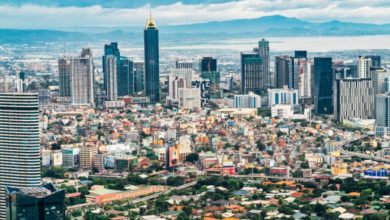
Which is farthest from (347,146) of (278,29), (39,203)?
A: (278,29)

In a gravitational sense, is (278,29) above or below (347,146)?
above

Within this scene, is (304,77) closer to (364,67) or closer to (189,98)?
(364,67)

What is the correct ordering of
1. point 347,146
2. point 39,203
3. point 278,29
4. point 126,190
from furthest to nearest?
point 278,29
point 347,146
point 126,190
point 39,203

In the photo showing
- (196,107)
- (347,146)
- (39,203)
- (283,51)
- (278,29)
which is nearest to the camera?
(39,203)

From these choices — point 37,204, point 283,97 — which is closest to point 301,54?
point 283,97

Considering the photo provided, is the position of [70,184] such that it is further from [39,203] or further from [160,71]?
[160,71]

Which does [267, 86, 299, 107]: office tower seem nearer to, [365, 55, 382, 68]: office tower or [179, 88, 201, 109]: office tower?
[179, 88, 201, 109]: office tower

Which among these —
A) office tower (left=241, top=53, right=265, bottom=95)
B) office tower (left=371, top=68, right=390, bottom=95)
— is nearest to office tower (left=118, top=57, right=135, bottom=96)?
office tower (left=241, top=53, right=265, bottom=95)
